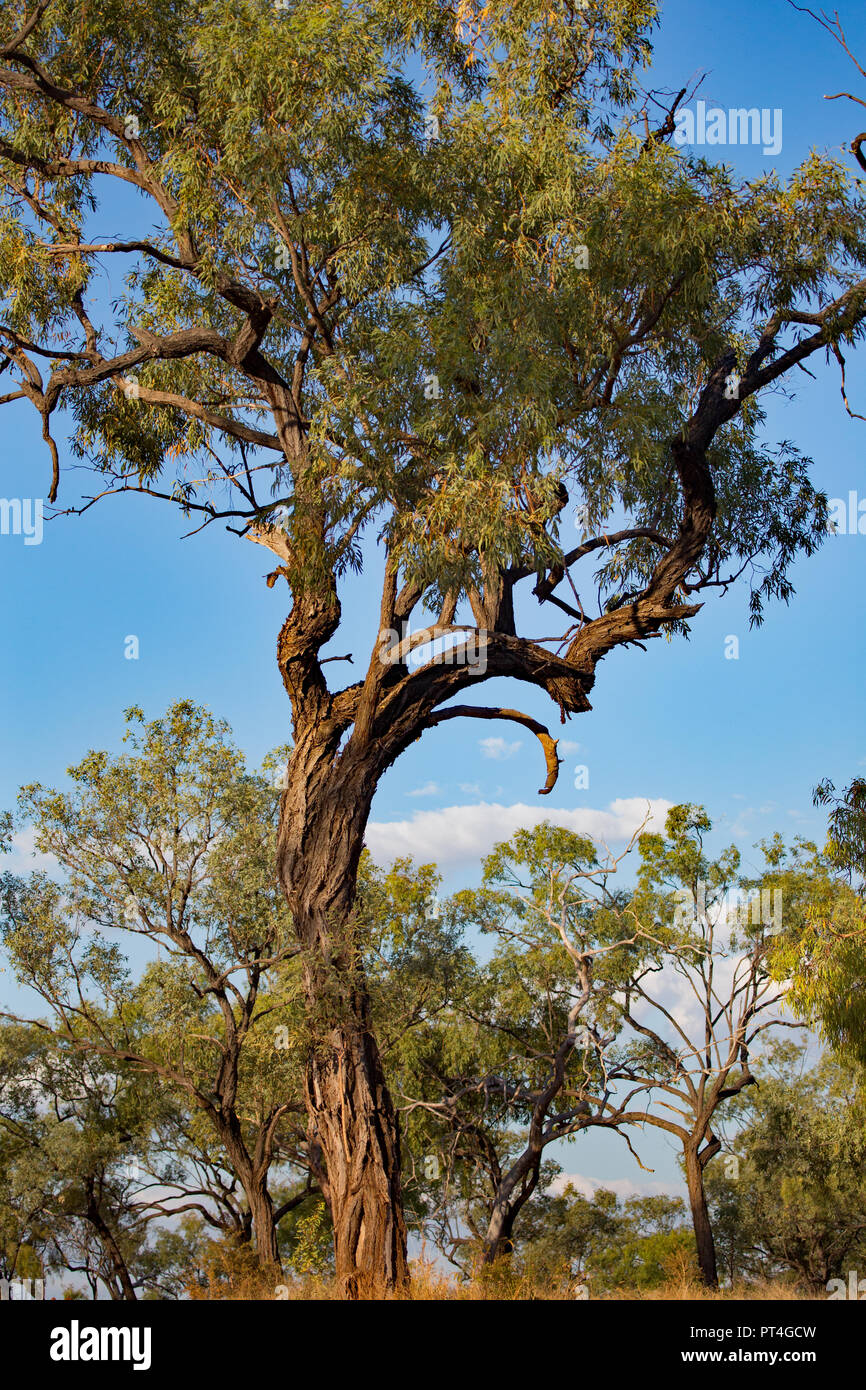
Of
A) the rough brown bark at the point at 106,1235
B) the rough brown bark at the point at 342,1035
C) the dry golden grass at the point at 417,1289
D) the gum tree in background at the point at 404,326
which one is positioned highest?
the gum tree in background at the point at 404,326

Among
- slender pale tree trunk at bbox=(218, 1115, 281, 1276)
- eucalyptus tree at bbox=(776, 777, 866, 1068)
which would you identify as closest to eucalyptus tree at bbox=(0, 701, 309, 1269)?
slender pale tree trunk at bbox=(218, 1115, 281, 1276)

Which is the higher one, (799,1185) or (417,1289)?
(417,1289)

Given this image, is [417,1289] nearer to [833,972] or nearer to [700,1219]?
[833,972]

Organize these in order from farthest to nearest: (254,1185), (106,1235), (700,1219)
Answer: (106,1235) < (700,1219) < (254,1185)

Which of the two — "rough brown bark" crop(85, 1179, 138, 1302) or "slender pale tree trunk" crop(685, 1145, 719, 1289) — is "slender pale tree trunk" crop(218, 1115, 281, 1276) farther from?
"slender pale tree trunk" crop(685, 1145, 719, 1289)

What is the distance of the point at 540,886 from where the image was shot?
1917 centimetres

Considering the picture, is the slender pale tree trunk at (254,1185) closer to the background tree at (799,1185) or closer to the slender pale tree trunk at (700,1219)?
the slender pale tree trunk at (700,1219)

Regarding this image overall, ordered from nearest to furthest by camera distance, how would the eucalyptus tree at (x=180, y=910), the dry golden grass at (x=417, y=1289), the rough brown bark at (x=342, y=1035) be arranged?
the dry golden grass at (x=417, y=1289) < the rough brown bark at (x=342, y=1035) < the eucalyptus tree at (x=180, y=910)

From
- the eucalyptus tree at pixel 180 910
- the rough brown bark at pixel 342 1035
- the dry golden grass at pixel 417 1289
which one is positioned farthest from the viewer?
the eucalyptus tree at pixel 180 910

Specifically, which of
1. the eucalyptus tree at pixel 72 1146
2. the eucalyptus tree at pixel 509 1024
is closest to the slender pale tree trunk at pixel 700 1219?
the eucalyptus tree at pixel 509 1024

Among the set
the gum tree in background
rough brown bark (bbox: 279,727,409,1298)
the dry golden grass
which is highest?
the gum tree in background

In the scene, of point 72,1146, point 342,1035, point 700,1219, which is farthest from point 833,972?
point 72,1146
